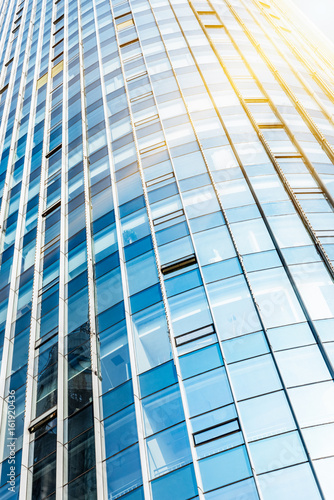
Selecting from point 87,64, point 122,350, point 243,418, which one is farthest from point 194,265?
point 87,64

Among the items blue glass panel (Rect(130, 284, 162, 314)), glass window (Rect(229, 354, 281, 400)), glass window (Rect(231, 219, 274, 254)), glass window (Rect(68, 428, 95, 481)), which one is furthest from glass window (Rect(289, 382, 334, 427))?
glass window (Rect(68, 428, 95, 481))

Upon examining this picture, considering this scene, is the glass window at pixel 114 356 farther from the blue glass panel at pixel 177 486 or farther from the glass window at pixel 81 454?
the blue glass panel at pixel 177 486

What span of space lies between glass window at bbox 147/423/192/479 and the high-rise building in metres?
0.06

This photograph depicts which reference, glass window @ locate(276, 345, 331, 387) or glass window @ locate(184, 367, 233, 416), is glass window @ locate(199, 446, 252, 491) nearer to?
glass window @ locate(184, 367, 233, 416)

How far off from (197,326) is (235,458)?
205 inches

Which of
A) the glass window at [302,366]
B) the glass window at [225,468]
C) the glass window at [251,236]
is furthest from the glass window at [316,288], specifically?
the glass window at [225,468]

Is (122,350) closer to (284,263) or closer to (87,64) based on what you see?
(284,263)

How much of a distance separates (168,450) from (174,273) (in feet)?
24.5

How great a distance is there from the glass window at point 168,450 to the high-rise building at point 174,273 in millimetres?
61

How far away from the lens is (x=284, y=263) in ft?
65.8

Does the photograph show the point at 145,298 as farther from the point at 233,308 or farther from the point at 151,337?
the point at 233,308

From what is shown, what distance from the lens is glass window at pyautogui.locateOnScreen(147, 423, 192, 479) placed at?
52.1 ft

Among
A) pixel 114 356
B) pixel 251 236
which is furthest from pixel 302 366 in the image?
pixel 114 356

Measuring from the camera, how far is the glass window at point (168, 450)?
15.9 metres
